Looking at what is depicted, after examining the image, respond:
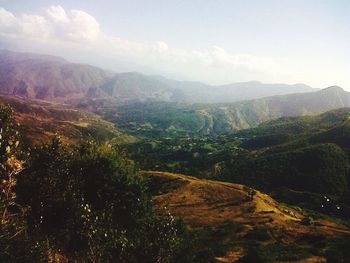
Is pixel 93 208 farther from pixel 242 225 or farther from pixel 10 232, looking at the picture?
pixel 242 225

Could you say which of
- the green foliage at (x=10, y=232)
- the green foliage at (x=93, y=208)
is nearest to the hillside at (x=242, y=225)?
the green foliage at (x=93, y=208)

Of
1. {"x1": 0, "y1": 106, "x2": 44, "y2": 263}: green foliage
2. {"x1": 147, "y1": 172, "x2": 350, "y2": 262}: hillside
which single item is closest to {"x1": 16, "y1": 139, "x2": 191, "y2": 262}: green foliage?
{"x1": 0, "y1": 106, "x2": 44, "y2": 263}: green foliage

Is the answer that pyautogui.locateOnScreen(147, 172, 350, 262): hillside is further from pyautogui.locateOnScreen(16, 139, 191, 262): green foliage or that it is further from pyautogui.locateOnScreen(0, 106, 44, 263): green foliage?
pyautogui.locateOnScreen(0, 106, 44, 263): green foliage

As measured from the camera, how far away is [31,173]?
42500mm

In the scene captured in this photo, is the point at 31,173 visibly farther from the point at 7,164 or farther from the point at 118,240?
the point at 118,240

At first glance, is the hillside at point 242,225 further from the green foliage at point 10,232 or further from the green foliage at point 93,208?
the green foliage at point 10,232

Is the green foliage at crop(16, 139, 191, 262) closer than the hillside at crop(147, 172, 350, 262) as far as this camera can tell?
Yes

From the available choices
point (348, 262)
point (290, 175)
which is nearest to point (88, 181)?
point (348, 262)

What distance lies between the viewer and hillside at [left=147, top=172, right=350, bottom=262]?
54.3 metres

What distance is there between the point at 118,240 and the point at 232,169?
15873cm

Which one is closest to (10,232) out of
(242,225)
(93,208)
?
(93,208)

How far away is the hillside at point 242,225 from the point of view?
5431 centimetres

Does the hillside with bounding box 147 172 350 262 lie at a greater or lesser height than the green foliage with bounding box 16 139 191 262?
lesser

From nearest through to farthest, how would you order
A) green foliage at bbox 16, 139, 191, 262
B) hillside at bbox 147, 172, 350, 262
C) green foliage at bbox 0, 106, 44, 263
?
green foliage at bbox 0, 106, 44, 263, green foliage at bbox 16, 139, 191, 262, hillside at bbox 147, 172, 350, 262
